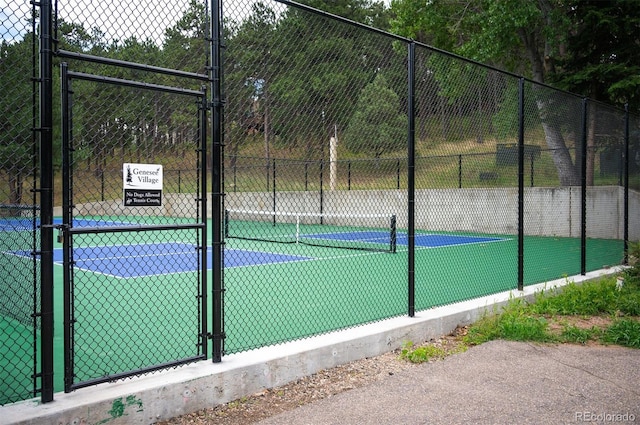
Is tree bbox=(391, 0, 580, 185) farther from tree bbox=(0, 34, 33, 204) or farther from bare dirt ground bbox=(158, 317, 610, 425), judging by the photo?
tree bbox=(0, 34, 33, 204)

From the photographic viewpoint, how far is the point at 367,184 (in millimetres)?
20469

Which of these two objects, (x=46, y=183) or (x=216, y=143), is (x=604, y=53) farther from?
(x=46, y=183)

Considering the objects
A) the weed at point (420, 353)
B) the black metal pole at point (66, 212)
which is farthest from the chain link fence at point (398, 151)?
the black metal pole at point (66, 212)

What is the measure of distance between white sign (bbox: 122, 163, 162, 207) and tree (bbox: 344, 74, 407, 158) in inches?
132

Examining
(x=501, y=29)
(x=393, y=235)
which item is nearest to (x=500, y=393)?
(x=393, y=235)

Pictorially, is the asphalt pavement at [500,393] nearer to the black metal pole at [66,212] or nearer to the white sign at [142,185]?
the black metal pole at [66,212]

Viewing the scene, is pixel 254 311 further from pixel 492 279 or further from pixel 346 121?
pixel 492 279

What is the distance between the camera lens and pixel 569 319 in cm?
648

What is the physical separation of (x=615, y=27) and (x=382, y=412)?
15494 mm

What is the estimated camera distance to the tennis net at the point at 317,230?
14781 millimetres

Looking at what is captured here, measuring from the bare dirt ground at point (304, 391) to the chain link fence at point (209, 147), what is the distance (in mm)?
412

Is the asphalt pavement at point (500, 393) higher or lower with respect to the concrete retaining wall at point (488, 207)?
lower

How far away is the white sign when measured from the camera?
3.62 meters

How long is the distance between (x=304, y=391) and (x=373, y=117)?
4.66 meters
